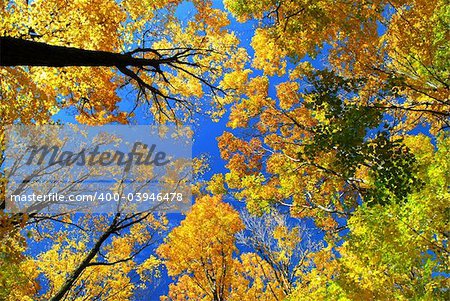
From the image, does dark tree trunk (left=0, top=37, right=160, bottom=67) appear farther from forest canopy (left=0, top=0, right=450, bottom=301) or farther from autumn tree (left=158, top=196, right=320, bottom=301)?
autumn tree (left=158, top=196, right=320, bottom=301)

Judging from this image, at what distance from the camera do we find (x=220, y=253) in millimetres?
12867

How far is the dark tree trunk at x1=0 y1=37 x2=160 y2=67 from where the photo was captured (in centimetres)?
372

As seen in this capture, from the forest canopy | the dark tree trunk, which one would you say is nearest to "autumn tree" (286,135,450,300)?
the forest canopy

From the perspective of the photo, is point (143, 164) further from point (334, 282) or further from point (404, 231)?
point (404, 231)

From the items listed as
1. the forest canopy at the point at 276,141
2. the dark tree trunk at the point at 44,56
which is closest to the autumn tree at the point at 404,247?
the forest canopy at the point at 276,141

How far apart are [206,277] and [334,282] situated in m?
6.62

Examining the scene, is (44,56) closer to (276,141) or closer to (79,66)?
(79,66)

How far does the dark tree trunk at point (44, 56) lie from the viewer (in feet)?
12.2

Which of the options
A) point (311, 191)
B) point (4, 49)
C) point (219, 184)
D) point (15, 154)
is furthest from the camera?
point (219, 184)

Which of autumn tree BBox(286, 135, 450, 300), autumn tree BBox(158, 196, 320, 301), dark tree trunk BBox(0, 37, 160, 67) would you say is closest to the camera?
dark tree trunk BBox(0, 37, 160, 67)

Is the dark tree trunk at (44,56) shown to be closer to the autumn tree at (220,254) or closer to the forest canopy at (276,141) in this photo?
the forest canopy at (276,141)

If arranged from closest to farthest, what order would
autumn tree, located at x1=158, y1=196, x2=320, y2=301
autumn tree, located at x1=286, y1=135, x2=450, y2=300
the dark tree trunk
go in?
the dark tree trunk
autumn tree, located at x1=286, y1=135, x2=450, y2=300
autumn tree, located at x1=158, y1=196, x2=320, y2=301

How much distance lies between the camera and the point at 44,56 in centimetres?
399

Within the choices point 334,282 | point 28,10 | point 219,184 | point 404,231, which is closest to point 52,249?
point 219,184
